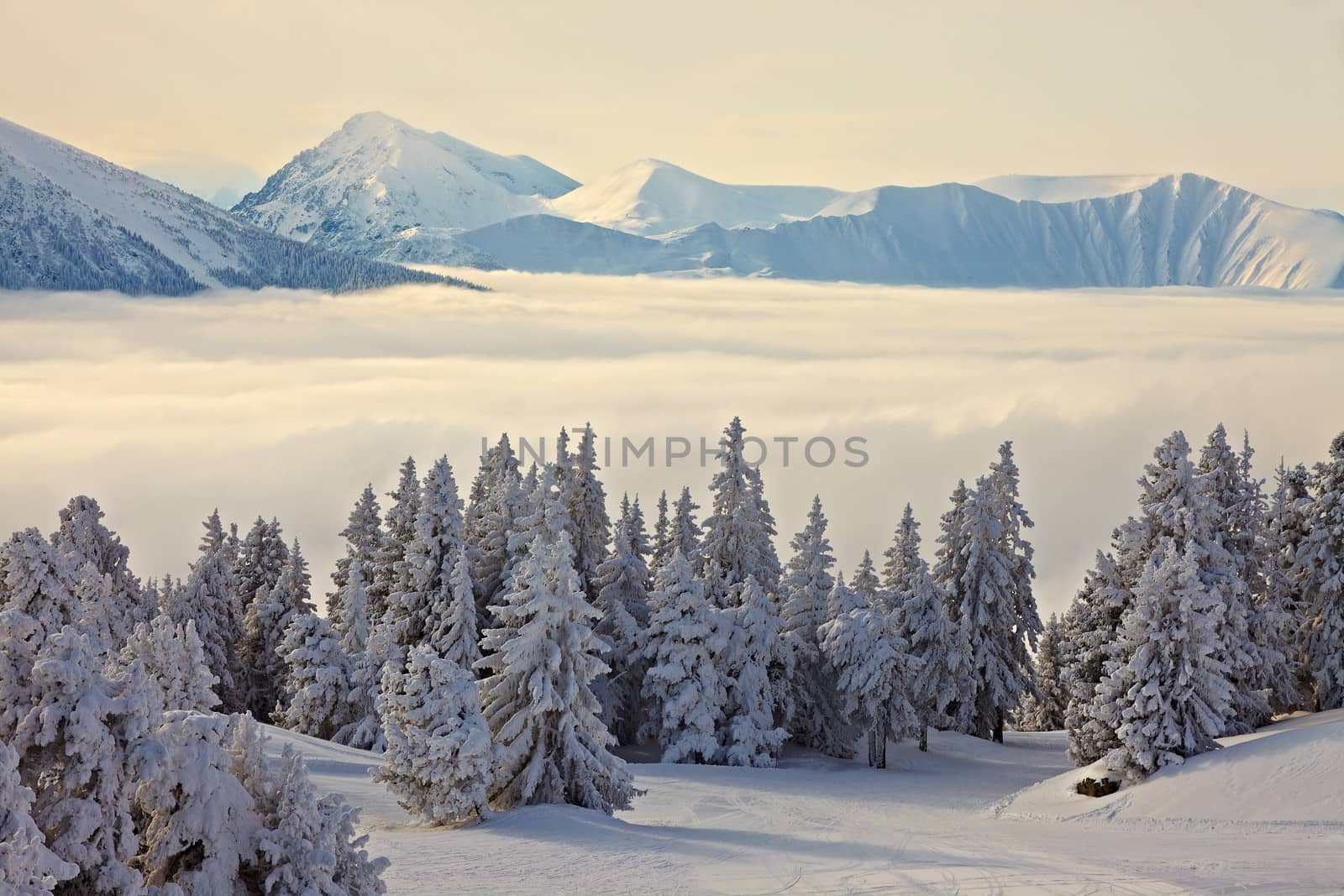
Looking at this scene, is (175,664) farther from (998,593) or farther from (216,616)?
(998,593)

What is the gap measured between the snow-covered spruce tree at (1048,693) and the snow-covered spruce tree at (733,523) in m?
23.6

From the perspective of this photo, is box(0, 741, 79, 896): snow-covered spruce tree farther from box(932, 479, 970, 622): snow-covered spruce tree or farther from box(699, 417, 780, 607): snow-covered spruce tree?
box(932, 479, 970, 622): snow-covered spruce tree

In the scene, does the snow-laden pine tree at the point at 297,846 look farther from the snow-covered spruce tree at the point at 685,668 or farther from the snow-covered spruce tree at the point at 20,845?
the snow-covered spruce tree at the point at 685,668

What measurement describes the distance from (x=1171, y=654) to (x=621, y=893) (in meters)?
22.1

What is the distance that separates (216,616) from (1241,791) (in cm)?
4465

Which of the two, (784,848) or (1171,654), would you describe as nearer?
(784,848)

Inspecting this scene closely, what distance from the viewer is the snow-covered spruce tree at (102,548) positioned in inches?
2156

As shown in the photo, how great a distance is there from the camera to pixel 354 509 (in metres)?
67.9

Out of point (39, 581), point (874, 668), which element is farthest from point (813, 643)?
point (39, 581)

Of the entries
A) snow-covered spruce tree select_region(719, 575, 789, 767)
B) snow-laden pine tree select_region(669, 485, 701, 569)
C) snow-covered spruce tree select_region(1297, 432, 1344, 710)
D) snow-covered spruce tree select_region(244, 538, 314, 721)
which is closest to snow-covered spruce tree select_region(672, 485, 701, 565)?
snow-laden pine tree select_region(669, 485, 701, 569)

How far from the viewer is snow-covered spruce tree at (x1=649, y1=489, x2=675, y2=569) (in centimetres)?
5806

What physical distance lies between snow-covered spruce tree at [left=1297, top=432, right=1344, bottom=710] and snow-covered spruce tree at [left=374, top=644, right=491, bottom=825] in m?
35.2

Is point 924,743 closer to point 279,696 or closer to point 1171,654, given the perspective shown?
point 1171,654

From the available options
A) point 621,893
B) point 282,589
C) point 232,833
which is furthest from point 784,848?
point 282,589
